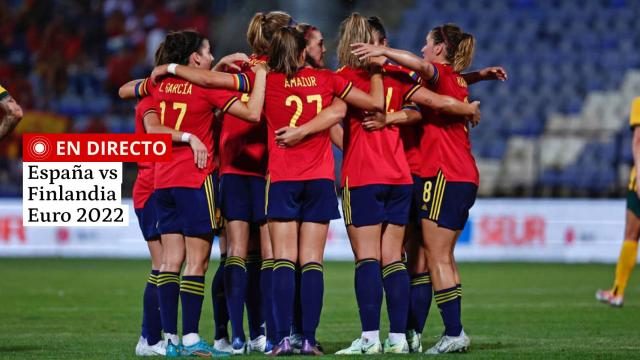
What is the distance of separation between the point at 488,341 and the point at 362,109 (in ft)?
7.52

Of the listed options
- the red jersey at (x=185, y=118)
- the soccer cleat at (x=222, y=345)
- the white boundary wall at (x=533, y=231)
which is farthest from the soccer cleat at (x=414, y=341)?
the white boundary wall at (x=533, y=231)

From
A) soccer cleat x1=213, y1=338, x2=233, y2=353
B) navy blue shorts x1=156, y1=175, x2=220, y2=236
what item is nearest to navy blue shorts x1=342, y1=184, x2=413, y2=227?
navy blue shorts x1=156, y1=175, x2=220, y2=236

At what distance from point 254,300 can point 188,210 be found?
3.64 ft

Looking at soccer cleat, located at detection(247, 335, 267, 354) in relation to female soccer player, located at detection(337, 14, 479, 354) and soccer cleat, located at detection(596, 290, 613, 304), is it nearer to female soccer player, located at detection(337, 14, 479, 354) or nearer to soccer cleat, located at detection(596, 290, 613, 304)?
female soccer player, located at detection(337, 14, 479, 354)

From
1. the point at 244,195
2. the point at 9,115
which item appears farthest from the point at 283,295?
the point at 9,115

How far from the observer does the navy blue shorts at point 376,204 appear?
771 centimetres

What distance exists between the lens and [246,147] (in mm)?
8172

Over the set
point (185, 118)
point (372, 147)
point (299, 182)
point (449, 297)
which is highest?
point (185, 118)

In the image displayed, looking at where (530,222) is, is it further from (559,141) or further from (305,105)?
(305,105)

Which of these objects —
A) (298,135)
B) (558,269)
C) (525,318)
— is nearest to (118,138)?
(298,135)

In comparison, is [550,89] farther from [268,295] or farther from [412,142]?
[268,295]

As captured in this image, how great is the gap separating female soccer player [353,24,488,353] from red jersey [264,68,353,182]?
68 centimetres

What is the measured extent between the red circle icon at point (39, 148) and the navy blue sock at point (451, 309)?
9.46 feet

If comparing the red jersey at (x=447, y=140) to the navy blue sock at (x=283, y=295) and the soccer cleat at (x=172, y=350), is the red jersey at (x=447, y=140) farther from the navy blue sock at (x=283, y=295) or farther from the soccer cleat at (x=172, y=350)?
the soccer cleat at (x=172, y=350)
